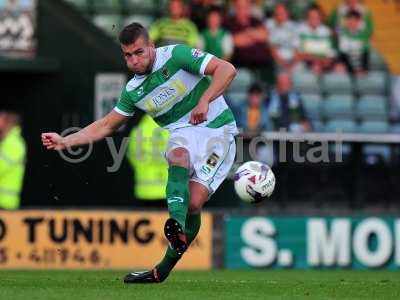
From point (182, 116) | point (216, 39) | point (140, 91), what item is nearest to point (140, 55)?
point (140, 91)

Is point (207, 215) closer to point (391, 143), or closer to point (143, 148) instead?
point (143, 148)

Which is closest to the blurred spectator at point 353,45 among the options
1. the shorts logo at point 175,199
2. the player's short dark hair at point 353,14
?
the player's short dark hair at point 353,14

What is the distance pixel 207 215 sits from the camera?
46.9ft

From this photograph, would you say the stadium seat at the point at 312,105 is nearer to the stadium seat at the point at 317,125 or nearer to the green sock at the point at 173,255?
the stadium seat at the point at 317,125

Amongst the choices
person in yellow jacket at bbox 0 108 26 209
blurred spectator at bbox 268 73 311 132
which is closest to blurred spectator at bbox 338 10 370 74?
blurred spectator at bbox 268 73 311 132

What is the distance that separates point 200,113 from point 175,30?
26.7ft

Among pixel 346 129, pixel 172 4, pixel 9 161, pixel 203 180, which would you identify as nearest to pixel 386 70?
pixel 346 129

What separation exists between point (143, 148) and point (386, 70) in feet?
19.4

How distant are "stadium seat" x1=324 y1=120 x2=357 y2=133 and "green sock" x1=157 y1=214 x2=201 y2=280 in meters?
7.50

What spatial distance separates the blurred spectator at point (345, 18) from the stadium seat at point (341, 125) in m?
1.85

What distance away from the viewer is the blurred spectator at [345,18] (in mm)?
18297

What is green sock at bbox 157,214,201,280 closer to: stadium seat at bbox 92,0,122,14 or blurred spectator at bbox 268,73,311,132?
blurred spectator at bbox 268,73,311,132

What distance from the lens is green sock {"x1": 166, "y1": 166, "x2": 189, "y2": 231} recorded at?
8375 mm

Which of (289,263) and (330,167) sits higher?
(330,167)
